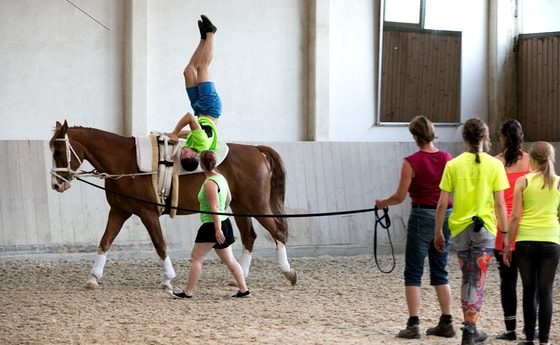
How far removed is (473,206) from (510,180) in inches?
22.0

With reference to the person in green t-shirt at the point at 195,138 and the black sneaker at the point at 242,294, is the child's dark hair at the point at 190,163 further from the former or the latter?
the black sneaker at the point at 242,294

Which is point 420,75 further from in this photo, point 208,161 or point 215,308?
point 215,308

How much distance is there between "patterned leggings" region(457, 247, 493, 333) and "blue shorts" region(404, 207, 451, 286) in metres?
0.30

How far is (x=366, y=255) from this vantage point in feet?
37.2

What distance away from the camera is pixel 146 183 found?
8180 millimetres

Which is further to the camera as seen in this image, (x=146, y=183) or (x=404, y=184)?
(x=146, y=183)

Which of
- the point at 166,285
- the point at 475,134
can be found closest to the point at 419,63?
the point at 166,285

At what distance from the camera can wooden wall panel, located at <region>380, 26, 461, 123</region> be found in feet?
41.9

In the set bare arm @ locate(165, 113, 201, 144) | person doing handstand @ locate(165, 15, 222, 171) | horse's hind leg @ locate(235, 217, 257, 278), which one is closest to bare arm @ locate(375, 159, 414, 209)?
bare arm @ locate(165, 113, 201, 144)

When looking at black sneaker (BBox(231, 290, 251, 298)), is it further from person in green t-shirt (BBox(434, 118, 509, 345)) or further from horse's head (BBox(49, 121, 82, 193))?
person in green t-shirt (BBox(434, 118, 509, 345))

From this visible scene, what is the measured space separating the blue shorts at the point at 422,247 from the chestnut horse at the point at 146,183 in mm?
2420

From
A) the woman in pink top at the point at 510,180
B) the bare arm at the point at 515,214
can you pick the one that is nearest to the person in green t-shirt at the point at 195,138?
the woman in pink top at the point at 510,180

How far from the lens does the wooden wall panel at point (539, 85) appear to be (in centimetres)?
1278

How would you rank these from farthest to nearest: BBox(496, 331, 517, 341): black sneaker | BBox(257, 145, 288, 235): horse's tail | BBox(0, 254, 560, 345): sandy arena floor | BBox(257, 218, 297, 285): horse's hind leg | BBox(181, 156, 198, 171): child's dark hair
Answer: BBox(257, 145, 288, 235): horse's tail, BBox(257, 218, 297, 285): horse's hind leg, BBox(181, 156, 198, 171): child's dark hair, BBox(0, 254, 560, 345): sandy arena floor, BBox(496, 331, 517, 341): black sneaker
